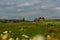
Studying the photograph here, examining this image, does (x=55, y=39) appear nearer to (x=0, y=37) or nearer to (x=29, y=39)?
(x=29, y=39)

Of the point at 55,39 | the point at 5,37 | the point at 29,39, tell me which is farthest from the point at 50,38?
the point at 5,37

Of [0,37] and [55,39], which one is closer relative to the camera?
[55,39]

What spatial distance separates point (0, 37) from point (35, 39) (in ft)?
0.94

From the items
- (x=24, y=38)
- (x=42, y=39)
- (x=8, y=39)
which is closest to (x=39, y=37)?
(x=42, y=39)

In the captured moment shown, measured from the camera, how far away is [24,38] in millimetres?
1246

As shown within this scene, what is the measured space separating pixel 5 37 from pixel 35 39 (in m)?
0.25

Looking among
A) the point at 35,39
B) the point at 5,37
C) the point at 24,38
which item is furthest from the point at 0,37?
the point at 35,39

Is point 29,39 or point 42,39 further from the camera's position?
point 29,39

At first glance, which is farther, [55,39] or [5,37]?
[5,37]

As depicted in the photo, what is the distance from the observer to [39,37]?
3.61ft

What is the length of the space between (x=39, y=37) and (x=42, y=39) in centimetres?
2

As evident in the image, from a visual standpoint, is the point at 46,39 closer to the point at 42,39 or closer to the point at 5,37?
the point at 42,39

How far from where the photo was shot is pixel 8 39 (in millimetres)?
1305

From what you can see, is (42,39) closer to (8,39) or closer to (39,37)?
(39,37)
